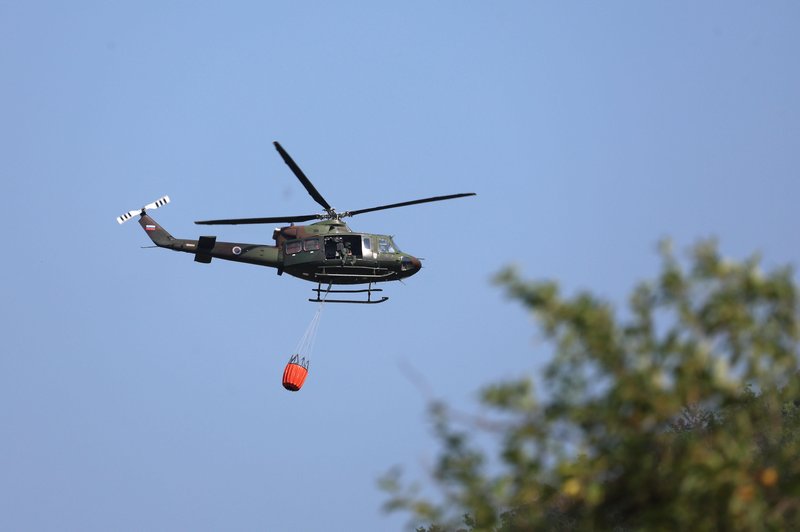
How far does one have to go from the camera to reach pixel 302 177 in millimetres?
47312

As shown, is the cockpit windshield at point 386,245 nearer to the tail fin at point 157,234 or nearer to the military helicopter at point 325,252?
the military helicopter at point 325,252

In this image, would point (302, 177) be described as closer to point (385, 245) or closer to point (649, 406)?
point (385, 245)

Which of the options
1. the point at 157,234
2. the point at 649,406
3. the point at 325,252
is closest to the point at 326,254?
the point at 325,252

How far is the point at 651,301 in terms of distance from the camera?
15.6 metres

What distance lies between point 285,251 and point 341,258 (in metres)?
2.50

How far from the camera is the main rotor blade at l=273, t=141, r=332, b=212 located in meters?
44.8

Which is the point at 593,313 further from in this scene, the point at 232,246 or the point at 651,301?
the point at 232,246

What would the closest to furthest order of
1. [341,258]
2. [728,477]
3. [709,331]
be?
1. [728,477]
2. [709,331]
3. [341,258]

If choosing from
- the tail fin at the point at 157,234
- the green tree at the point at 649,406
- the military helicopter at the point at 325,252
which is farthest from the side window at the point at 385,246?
the green tree at the point at 649,406

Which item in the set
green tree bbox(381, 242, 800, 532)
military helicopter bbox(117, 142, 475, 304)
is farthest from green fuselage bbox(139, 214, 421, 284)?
green tree bbox(381, 242, 800, 532)

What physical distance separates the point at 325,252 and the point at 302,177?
132 inches

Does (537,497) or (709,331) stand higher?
(709,331)

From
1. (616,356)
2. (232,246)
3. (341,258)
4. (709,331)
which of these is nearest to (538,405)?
(616,356)

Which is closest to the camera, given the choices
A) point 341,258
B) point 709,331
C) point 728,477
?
point 728,477
